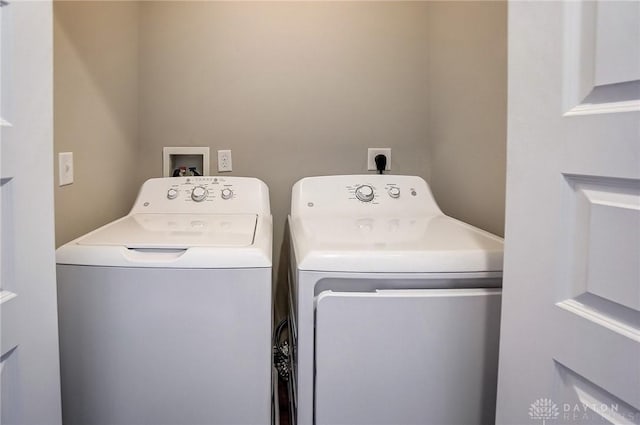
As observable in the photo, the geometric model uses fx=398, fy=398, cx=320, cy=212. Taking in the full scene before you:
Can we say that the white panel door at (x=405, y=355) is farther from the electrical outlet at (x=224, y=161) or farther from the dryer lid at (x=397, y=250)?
the electrical outlet at (x=224, y=161)

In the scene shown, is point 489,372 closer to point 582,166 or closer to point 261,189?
point 582,166

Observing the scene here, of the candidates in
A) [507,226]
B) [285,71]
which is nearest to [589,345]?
[507,226]

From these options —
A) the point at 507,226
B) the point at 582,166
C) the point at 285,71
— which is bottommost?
the point at 507,226

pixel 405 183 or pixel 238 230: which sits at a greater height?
pixel 405 183

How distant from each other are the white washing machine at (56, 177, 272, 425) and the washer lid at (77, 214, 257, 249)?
0.05ft

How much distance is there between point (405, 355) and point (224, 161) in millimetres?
1323

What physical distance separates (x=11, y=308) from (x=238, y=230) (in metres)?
0.63

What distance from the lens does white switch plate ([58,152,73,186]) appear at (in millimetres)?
1282

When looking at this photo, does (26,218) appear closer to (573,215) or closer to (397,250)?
(397,250)

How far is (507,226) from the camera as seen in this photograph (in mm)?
815

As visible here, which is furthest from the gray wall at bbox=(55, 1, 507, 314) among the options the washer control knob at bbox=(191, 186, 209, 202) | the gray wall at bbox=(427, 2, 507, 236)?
the washer control knob at bbox=(191, 186, 209, 202)

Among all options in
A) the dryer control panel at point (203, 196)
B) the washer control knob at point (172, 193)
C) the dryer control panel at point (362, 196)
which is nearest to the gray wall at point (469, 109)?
the dryer control panel at point (362, 196)

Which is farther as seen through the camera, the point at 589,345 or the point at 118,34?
the point at 118,34

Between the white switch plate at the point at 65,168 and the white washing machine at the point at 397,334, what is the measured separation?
2.87ft
